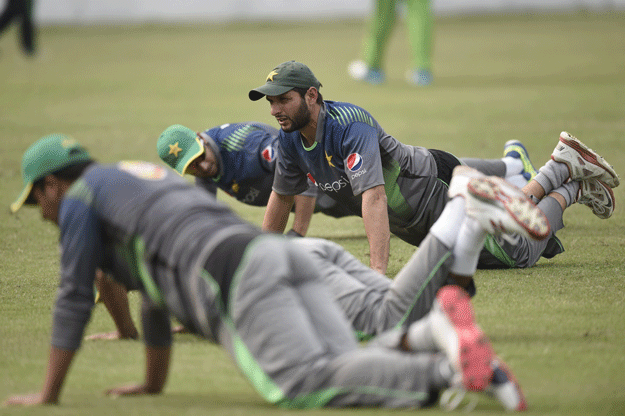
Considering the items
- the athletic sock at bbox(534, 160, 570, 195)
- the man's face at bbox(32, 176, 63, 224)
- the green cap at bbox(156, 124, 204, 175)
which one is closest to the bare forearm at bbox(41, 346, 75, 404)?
the man's face at bbox(32, 176, 63, 224)

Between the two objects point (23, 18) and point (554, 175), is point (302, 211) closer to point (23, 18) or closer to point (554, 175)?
point (554, 175)

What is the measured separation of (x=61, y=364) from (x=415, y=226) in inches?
83.8

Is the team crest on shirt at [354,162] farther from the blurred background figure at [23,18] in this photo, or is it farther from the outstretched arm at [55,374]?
the blurred background figure at [23,18]

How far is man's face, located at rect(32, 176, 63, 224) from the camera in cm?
243

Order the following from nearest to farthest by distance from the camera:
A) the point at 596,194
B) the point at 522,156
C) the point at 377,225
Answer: the point at 377,225 < the point at 596,194 < the point at 522,156

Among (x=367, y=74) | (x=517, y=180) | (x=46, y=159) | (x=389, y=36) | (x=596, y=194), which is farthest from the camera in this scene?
(x=367, y=74)

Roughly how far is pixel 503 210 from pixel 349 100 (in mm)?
7989

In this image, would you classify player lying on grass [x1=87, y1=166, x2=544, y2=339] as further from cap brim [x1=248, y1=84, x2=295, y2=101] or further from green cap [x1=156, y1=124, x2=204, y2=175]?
green cap [x1=156, y1=124, x2=204, y2=175]

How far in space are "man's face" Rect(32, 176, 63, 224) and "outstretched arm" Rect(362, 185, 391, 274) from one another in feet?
4.87

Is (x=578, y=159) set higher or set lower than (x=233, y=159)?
higher

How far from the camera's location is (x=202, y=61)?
15.0 meters

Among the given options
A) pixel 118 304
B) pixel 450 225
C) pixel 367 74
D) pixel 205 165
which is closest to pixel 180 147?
pixel 205 165

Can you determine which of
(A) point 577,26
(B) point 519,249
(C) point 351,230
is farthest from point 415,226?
(A) point 577,26

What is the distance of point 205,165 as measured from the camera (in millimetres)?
4258
